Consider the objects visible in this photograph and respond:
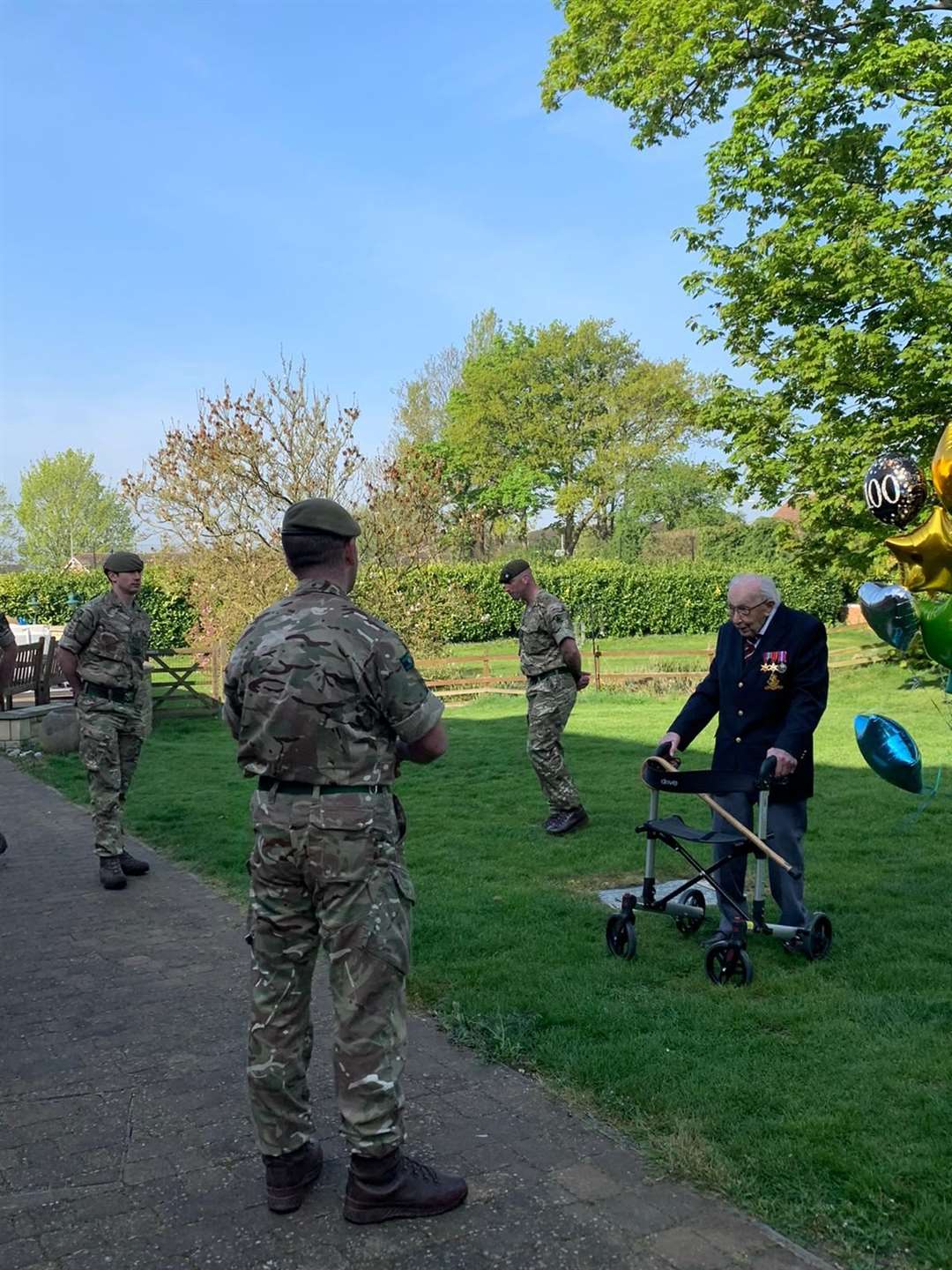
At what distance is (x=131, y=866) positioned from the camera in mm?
7227

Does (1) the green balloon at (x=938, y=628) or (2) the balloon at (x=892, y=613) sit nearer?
(1) the green balloon at (x=938, y=628)

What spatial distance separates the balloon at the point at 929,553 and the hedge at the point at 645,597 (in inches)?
1280

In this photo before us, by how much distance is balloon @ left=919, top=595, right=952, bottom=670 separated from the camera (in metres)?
4.48

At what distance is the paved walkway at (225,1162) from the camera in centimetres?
285

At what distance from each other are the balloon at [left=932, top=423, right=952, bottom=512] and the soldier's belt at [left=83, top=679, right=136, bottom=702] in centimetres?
A: 521

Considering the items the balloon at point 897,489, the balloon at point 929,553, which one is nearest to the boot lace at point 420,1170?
the balloon at point 929,553

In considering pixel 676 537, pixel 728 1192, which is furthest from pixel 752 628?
pixel 676 537

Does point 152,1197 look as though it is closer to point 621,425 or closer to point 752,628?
point 752,628

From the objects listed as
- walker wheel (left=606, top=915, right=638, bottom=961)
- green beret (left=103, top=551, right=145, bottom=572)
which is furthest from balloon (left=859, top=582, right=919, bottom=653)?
green beret (left=103, top=551, right=145, bottom=572)

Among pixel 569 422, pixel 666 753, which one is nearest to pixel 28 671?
pixel 666 753

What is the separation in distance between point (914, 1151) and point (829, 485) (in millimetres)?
17946

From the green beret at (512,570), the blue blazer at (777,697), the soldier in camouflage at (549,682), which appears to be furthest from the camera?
the soldier in camouflage at (549,682)

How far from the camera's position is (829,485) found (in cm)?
1984

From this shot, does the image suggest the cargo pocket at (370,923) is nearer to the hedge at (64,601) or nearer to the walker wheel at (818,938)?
the walker wheel at (818,938)
